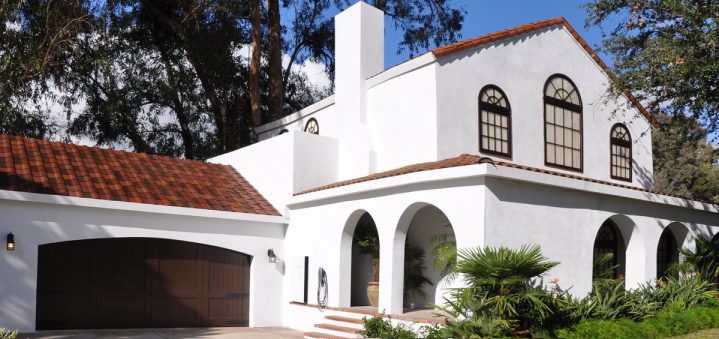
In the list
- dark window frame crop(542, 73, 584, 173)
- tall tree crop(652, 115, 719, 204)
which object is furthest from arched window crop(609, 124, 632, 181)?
tall tree crop(652, 115, 719, 204)

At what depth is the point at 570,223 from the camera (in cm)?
1469

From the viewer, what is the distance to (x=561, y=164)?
19.2 m

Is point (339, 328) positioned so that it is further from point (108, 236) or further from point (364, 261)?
point (108, 236)

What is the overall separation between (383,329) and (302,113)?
10379 millimetres

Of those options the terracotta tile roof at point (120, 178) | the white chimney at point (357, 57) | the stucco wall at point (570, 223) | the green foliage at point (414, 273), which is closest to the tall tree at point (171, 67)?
the terracotta tile roof at point (120, 178)

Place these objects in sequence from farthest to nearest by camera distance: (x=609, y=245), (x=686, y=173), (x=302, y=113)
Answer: (x=686, y=173)
(x=302, y=113)
(x=609, y=245)

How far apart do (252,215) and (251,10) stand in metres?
11.8

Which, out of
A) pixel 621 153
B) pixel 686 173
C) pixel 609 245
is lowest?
pixel 609 245

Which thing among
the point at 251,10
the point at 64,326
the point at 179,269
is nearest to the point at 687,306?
the point at 179,269

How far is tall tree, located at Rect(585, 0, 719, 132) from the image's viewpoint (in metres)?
15.6

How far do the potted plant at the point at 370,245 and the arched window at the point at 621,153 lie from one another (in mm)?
7611

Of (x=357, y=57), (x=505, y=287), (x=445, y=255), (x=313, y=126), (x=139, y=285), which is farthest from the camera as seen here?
(x=313, y=126)

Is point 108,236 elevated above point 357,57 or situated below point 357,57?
below

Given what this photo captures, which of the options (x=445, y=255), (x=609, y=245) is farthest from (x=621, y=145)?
(x=445, y=255)
